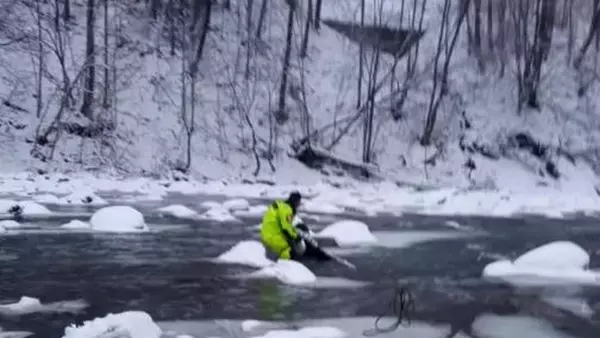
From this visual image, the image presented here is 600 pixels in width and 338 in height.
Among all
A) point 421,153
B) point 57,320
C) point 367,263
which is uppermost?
point 57,320

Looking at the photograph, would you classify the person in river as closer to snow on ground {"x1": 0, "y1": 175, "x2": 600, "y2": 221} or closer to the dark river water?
the dark river water

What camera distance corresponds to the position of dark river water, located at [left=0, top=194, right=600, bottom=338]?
8.58m

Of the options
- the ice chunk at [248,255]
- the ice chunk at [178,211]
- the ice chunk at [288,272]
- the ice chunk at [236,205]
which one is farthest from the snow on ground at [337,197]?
the ice chunk at [288,272]

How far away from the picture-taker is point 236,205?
68.9 ft

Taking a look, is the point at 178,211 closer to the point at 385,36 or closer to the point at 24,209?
the point at 24,209

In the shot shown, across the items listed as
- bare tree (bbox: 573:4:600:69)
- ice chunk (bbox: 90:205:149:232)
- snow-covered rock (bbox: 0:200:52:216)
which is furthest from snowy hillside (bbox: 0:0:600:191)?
ice chunk (bbox: 90:205:149:232)

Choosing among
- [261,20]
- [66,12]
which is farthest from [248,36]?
[66,12]

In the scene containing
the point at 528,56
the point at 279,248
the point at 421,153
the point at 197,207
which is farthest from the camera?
the point at 528,56

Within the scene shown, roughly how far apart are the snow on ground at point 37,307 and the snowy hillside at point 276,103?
1960 centimetres

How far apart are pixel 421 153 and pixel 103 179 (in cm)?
1501

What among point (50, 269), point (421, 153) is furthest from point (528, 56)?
point (50, 269)

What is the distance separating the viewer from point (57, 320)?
309 inches

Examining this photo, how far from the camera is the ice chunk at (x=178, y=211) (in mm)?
18625

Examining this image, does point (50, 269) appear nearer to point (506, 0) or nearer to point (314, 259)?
point (314, 259)
